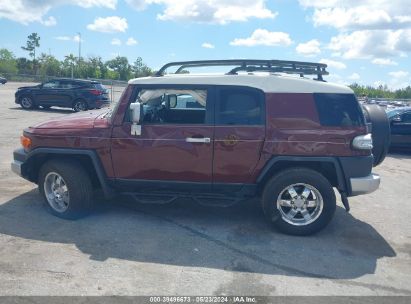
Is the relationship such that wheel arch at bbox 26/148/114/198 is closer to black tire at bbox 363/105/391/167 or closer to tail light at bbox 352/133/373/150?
tail light at bbox 352/133/373/150

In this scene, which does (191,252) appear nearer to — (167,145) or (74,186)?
(167,145)

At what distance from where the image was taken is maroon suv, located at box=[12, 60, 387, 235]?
15.6ft

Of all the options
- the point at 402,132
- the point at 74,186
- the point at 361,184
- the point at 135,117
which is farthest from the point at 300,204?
the point at 402,132

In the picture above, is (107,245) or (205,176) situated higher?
(205,176)

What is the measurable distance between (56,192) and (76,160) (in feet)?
1.77

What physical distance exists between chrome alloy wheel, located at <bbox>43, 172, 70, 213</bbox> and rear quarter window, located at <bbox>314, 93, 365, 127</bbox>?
3.43m

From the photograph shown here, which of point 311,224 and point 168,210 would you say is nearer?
point 311,224

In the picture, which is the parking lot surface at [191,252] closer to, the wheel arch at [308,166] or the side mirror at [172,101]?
the wheel arch at [308,166]

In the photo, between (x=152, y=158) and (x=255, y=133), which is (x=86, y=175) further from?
(x=255, y=133)

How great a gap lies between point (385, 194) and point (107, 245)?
16.7ft

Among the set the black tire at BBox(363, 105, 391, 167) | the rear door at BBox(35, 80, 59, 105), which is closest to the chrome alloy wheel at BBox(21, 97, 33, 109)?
the rear door at BBox(35, 80, 59, 105)

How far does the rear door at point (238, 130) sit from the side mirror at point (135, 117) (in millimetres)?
944

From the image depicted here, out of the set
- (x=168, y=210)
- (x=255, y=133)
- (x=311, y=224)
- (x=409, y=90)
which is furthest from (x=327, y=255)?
(x=409, y=90)

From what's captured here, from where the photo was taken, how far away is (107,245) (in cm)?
443
